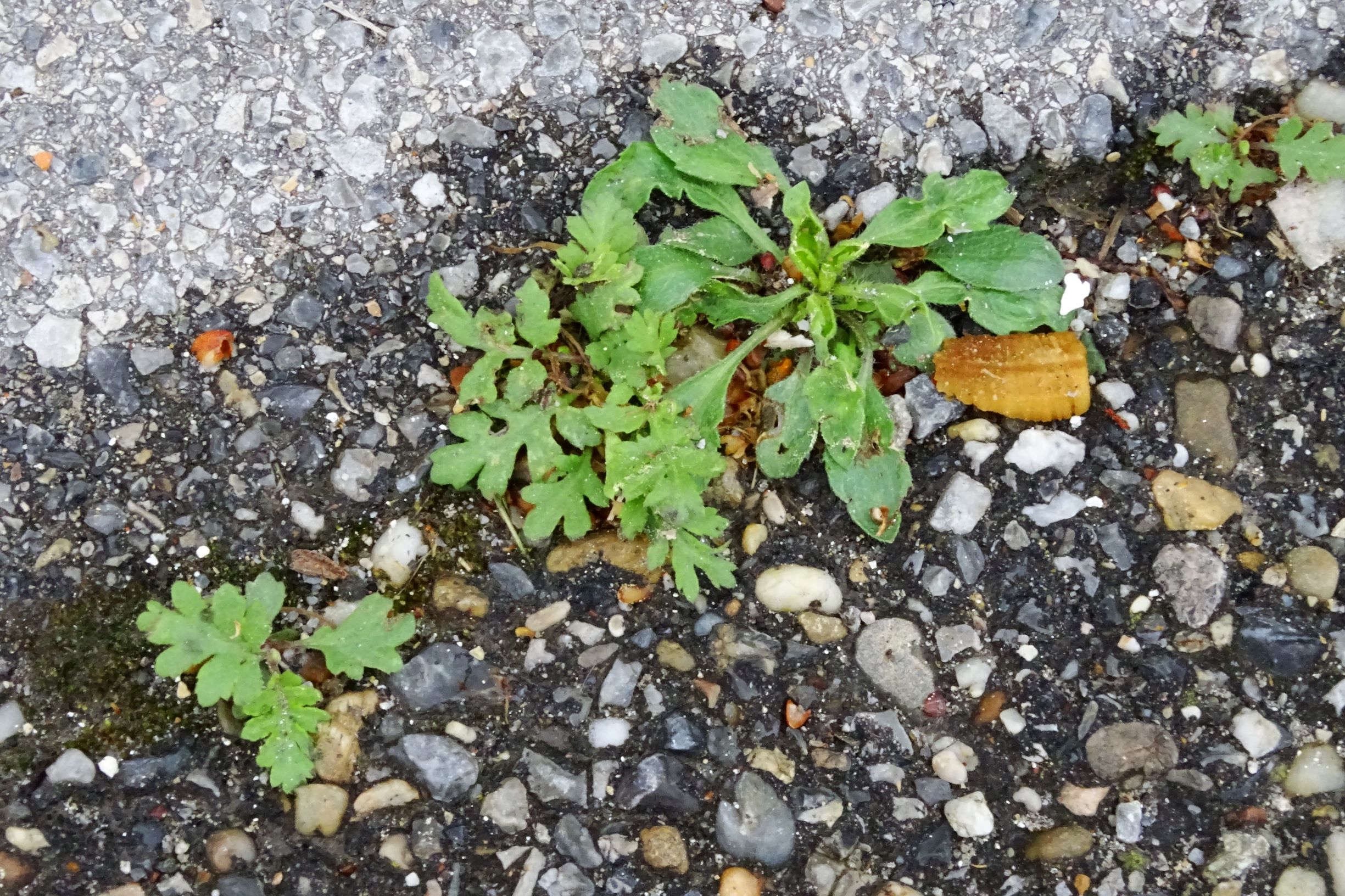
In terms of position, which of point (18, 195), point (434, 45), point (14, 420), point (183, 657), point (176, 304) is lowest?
point (183, 657)

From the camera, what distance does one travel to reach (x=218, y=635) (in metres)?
2.45

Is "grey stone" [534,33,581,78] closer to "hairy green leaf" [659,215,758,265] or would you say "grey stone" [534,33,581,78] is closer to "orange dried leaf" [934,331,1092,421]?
"hairy green leaf" [659,215,758,265]

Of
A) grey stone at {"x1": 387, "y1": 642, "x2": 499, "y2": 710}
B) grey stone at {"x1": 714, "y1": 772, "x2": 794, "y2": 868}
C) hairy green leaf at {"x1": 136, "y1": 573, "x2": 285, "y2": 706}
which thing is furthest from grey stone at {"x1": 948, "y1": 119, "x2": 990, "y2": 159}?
hairy green leaf at {"x1": 136, "y1": 573, "x2": 285, "y2": 706}

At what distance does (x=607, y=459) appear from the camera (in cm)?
258

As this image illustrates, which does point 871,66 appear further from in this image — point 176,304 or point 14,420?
point 14,420

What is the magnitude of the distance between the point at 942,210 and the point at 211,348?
1923mm

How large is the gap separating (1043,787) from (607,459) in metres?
1.34

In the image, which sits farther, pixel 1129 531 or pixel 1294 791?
pixel 1129 531

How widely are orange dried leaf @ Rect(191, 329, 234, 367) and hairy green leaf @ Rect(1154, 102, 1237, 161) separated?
2.56 metres

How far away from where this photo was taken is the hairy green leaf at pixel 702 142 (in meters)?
2.77

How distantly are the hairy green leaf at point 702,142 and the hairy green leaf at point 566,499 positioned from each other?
826 mm

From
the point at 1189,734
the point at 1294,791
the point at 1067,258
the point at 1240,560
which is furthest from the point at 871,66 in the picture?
the point at 1294,791

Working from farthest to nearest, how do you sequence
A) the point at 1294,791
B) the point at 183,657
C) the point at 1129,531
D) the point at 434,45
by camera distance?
1. the point at 434,45
2. the point at 1129,531
3. the point at 1294,791
4. the point at 183,657

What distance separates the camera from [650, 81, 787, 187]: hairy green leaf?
2771 millimetres
